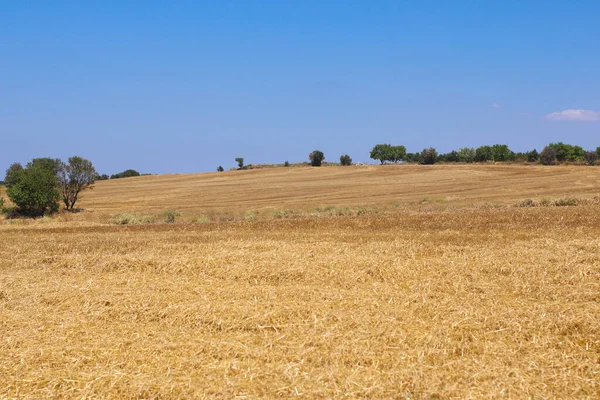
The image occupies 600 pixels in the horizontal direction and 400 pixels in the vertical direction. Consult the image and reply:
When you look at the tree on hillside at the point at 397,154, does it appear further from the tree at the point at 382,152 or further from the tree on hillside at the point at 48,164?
the tree on hillside at the point at 48,164

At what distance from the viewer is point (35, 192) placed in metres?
39.1

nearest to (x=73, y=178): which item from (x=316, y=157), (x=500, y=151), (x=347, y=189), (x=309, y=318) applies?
(x=347, y=189)

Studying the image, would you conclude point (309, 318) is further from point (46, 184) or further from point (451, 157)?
point (451, 157)

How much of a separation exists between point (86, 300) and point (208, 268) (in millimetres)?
2414

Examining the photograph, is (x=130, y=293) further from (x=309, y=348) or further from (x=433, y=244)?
(x=433, y=244)

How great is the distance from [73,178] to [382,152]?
309 ft

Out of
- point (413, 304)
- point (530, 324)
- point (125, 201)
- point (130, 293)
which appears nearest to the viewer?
point (530, 324)

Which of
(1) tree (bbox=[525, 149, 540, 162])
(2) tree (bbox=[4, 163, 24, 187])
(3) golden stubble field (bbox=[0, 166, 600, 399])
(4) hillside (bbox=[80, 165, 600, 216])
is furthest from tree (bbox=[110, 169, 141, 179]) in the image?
(3) golden stubble field (bbox=[0, 166, 600, 399])

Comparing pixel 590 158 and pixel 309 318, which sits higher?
pixel 590 158

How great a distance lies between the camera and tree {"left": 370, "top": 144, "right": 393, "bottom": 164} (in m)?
128

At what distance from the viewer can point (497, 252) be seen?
10.5 m

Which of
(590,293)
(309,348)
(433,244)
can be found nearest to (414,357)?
(309,348)

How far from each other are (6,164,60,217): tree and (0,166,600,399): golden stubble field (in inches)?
1097

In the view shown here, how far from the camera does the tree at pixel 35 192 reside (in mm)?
38719
